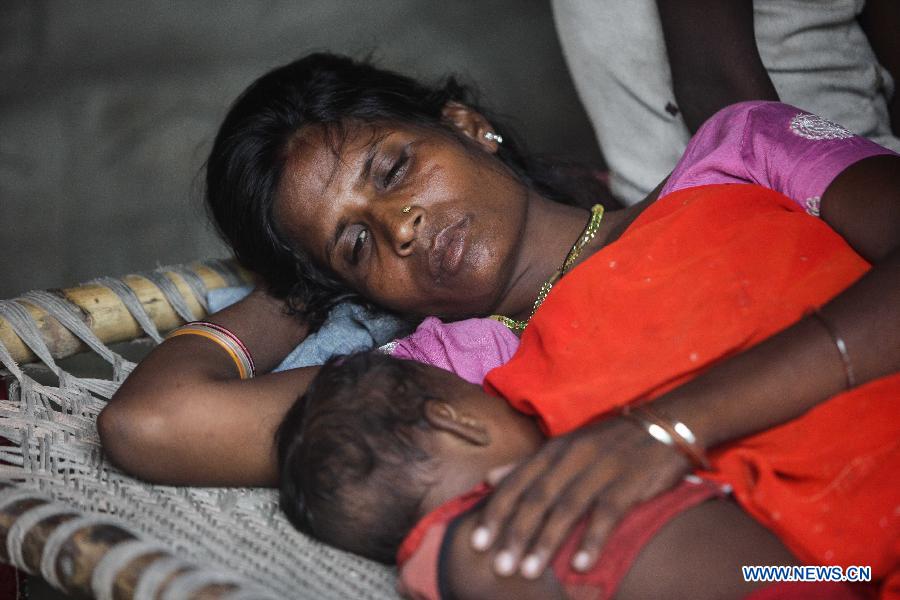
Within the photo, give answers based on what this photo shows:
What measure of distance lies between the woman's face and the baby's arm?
1.70 ft

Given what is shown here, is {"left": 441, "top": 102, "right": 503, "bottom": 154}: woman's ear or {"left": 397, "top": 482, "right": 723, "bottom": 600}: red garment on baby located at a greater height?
{"left": 441, "top": 102, "right": 503, "bottom": 154}: woman's ear

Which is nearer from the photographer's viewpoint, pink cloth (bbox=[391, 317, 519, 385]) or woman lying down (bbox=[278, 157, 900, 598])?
woman lying down (bbox=[278, 157, 900, 598])

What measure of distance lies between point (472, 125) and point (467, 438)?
781mm

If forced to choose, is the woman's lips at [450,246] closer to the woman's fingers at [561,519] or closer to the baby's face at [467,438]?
the baby's face at [467,438]

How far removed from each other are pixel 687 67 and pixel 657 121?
190 millimetres

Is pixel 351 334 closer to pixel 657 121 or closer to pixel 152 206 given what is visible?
pixel 657 121

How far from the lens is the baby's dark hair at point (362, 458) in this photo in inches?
38.8

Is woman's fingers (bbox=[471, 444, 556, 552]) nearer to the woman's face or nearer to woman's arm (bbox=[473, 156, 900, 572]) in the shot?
woman's arm (bbox=[473, 156, 900, 572])

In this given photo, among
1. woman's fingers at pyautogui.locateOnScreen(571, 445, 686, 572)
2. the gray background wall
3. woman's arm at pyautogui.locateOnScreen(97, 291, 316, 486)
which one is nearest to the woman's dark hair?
woman's arm at pyautogui.locateOnScreen(97, 291, 316, 486)

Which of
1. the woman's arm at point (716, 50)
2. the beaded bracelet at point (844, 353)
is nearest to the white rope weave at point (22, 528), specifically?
the beaded bracelet at point (844, 353)

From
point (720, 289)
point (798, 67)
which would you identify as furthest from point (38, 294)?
point (798, 67)

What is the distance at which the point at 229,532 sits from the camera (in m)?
1.13

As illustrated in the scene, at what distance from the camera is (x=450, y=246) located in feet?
4.35

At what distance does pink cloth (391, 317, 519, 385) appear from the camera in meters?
1.36
